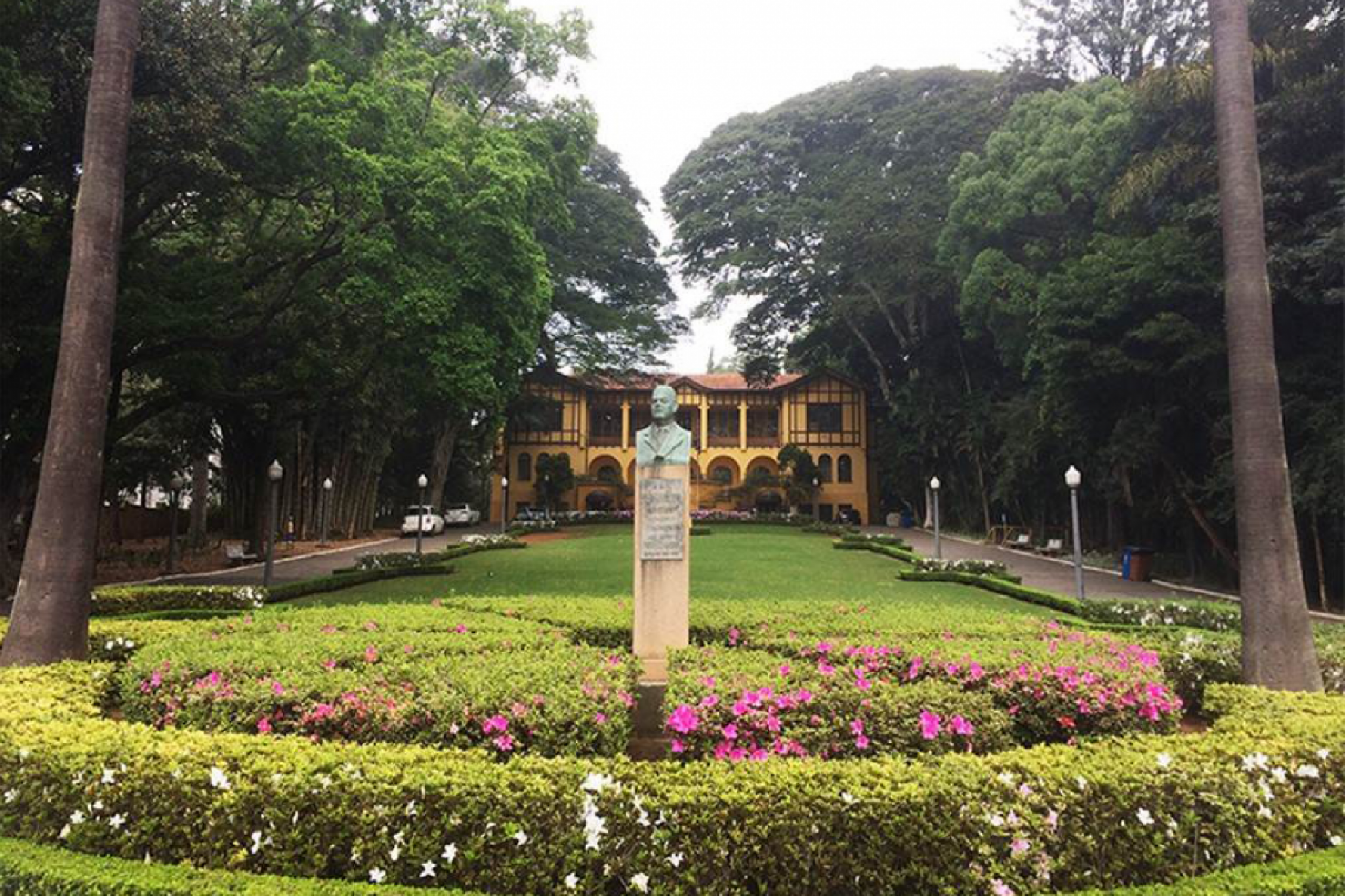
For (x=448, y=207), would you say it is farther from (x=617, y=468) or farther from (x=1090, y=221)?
(x=617, y=468)

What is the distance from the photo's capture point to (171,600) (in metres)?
11.0

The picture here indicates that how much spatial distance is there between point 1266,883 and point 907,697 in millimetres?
1803

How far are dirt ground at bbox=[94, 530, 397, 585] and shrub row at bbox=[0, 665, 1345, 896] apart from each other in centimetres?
1477

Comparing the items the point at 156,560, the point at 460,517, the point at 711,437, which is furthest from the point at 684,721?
the point at 711,437

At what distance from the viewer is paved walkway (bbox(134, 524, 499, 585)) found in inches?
663

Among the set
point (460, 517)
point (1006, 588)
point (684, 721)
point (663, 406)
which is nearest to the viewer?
point (684, 721)

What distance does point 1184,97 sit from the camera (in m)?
15.2


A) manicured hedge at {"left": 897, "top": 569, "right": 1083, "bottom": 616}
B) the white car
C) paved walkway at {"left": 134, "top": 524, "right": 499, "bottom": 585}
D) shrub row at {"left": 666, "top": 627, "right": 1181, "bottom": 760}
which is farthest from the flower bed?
the white car

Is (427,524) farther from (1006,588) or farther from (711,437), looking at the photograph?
(1006,588)

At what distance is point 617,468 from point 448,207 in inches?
1380

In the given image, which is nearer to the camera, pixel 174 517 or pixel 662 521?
pixel 662 521

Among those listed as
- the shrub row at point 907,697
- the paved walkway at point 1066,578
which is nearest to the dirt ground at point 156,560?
the shrub row at point 907,697

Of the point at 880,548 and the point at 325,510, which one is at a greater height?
the point at 325,510

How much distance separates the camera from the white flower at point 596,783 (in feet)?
10.8
